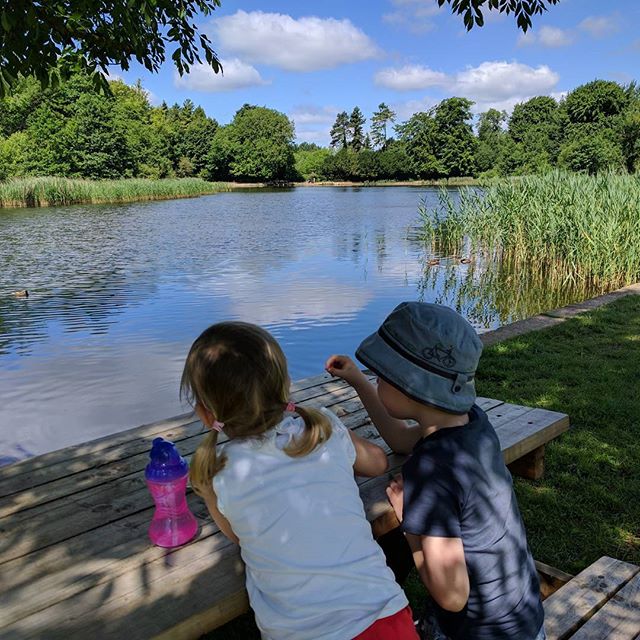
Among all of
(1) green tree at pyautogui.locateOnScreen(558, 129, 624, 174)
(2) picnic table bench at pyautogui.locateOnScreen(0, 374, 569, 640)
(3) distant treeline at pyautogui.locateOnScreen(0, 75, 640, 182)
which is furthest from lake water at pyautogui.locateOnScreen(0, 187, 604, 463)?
(1) green tree at pyautogui.locateOnScreen(558, 129, 624, 174)

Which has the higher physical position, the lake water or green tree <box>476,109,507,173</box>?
green tree <box>476,109,507,173</box>

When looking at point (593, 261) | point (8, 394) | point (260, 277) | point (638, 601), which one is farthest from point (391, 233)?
point (638, 601)

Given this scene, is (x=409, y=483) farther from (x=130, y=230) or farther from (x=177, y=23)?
(x=130, y=230)

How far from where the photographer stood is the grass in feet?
10.6

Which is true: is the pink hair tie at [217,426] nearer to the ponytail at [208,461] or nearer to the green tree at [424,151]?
the ponytail at [208,461]

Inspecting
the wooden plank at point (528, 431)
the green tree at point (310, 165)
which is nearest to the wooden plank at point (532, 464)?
the wooden plank at point (528, 431)

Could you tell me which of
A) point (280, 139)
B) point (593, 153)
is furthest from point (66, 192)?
point (280, 139)

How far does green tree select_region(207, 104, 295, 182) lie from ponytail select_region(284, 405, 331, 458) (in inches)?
3101

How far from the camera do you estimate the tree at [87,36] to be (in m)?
3.98

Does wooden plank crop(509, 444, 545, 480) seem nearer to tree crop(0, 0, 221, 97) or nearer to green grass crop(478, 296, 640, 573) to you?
green grass crop(478, 296, 640, 573)

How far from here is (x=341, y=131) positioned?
360 ft

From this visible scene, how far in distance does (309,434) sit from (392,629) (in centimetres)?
51

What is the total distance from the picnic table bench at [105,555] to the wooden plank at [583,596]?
0.54 meters

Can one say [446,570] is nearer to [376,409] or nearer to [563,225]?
[376,409]
